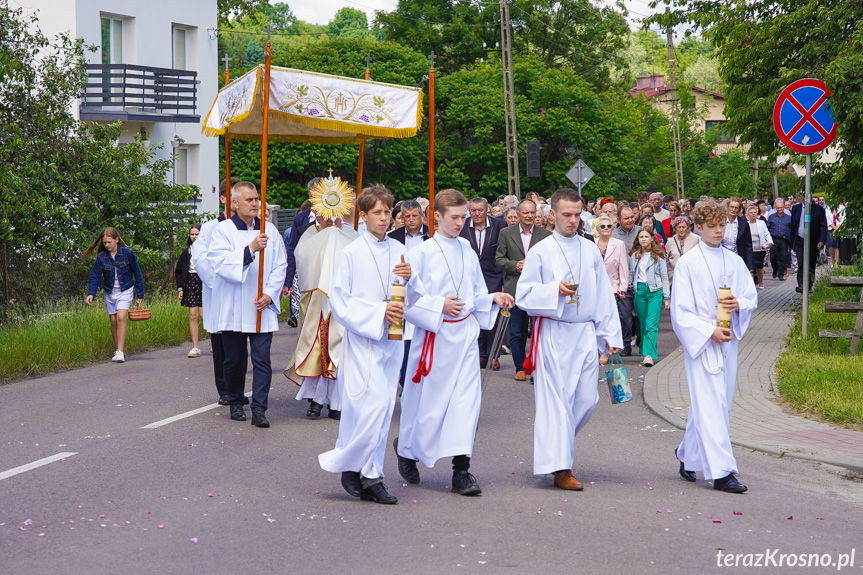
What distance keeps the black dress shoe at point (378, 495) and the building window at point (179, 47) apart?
26.0m

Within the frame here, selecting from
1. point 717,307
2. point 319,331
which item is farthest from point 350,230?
point 717,307

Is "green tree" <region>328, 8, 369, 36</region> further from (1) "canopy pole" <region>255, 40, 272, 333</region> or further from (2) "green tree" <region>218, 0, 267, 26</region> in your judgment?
(1) "canopy pole" <region>255, 40, 272, 333</region>

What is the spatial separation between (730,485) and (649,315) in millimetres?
6449

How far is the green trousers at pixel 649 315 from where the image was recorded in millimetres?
13227

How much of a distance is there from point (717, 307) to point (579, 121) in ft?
139

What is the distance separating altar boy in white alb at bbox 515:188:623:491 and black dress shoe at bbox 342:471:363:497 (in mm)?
1141

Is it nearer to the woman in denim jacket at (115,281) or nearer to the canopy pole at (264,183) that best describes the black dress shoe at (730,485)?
the canopy pole at (264,183)

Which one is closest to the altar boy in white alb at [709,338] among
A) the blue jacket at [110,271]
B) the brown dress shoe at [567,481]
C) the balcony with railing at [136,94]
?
the brown dress shoe at [567,481]

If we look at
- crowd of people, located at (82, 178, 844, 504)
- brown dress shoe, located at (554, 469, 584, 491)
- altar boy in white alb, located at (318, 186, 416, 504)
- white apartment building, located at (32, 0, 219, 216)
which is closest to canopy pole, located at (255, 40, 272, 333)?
crowd of people, located at (82, 178, 844, 504)

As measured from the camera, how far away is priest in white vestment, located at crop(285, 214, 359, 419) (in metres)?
9.70

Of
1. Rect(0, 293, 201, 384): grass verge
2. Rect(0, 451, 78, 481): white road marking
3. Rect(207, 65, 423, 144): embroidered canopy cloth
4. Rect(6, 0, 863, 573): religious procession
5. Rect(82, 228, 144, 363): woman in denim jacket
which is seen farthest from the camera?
Rect(82, 228, 144, 363): woman in denim jacket

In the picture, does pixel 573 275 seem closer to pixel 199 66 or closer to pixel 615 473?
pixel 615 473

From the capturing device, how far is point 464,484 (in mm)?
6785

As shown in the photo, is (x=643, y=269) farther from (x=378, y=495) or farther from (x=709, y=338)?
(x=378, y=495)
